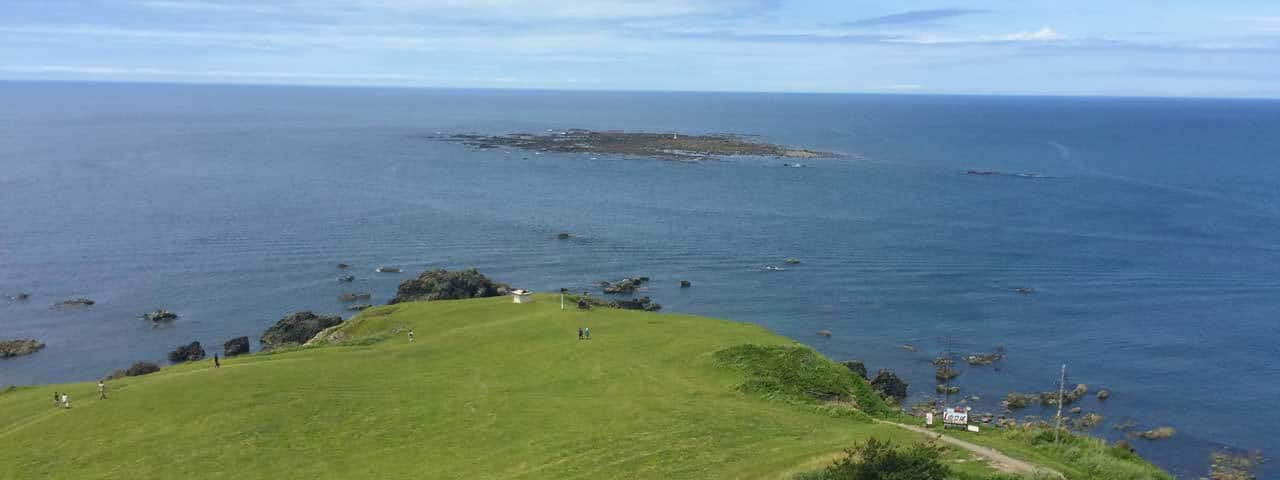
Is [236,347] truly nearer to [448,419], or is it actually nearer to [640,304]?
[640,304]

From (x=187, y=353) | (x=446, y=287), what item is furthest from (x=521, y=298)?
(x=187, y=353)

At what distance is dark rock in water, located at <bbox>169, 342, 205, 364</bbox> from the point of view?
6406 centimetres

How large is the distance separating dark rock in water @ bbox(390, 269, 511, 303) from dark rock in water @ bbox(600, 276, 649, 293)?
9.98 metres

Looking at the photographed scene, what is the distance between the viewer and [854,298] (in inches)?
3201

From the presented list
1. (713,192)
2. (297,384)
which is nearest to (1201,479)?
(297,384)

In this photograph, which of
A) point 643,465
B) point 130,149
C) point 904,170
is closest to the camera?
point 643,465

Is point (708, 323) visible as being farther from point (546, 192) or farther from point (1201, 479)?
point (546, 192)

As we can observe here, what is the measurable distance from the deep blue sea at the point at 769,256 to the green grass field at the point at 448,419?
2309cm

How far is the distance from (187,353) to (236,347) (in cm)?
358

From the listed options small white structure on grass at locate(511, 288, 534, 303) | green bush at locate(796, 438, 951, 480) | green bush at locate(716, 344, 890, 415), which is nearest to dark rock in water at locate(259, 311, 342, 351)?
small white structure on grass at locate(511, 288, 534, 303)

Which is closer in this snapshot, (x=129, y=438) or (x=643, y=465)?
(x=643, y=465)

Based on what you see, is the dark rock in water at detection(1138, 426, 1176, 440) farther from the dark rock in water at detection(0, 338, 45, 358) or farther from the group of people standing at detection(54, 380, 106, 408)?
the dark rock in water at detection(0, 338, 45, 358)

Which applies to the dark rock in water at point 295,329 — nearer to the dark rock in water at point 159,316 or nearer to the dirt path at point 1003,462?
the dark rock in water at point 159,316

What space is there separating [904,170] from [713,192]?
51691mm
